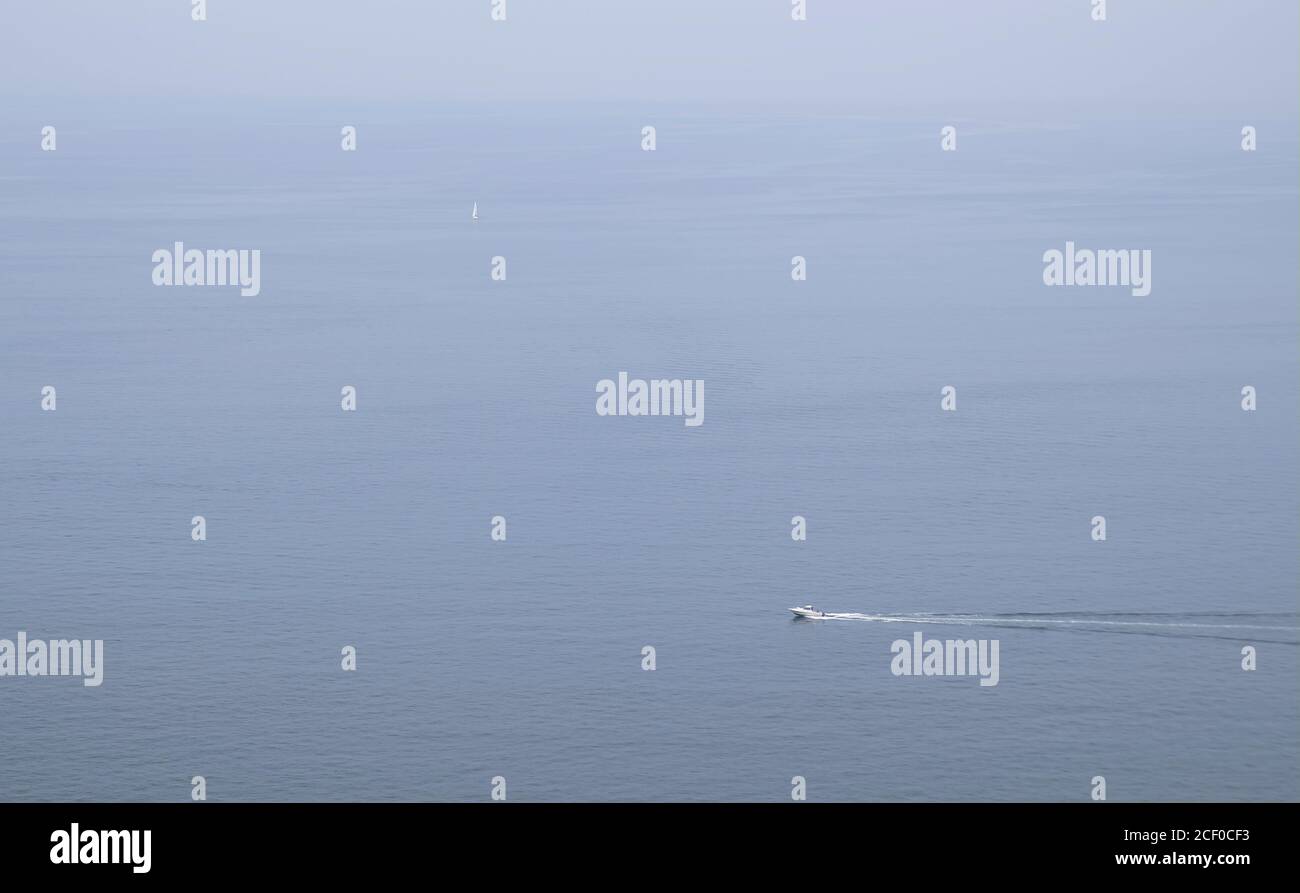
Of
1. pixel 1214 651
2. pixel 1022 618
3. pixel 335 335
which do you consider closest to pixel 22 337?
pixel 335 335

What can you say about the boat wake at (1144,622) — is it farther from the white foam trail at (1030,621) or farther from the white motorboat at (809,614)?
the white motorboat at (809,614)

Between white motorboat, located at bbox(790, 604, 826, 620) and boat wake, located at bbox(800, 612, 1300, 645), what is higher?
white motorboat, located at bbox(790, 604, 826, 620)

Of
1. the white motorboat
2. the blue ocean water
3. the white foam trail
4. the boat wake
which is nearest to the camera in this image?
the blue ocean water
